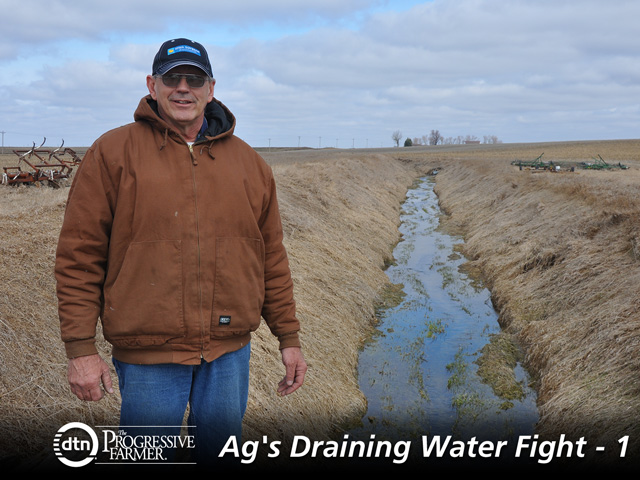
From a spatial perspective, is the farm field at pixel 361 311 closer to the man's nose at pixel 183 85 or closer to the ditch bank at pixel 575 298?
the ditch bank at pixel 575 298

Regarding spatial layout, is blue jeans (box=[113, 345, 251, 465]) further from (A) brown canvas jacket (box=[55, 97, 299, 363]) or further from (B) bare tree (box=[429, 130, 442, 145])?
(B) bare tree (box=[429, 130, 442, 145])

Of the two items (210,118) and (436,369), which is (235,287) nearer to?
(210,118)

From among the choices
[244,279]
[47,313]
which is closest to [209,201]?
[244,279]

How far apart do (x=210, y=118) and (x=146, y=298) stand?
106 centimetres

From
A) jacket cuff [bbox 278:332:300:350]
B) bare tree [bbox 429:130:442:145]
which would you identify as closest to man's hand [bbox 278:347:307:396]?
jacket cuff [bbox 278:332:300:350]

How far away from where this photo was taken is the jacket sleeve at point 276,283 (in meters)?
3.19

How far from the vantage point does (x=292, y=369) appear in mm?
3270

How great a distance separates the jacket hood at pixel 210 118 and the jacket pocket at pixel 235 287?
565mm

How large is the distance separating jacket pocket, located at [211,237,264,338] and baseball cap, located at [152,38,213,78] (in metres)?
0.90

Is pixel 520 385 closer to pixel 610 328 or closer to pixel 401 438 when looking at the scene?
pixel 610 328

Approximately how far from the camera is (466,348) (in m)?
10.2

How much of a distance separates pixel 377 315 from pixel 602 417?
6.14 metres

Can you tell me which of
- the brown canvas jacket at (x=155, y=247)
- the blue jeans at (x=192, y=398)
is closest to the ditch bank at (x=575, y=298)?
the blue jeans at (x=192, y=398)

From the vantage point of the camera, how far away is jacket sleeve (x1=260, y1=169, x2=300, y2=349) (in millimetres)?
3188
